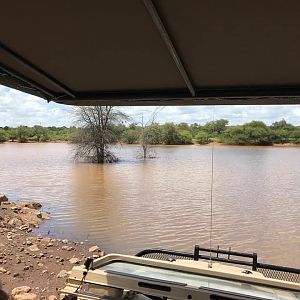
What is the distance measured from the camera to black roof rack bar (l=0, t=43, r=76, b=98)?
A: 10.0 ft

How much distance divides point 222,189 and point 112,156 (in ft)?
46.4

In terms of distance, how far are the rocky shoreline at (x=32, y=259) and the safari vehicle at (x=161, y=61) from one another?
255 centimetres

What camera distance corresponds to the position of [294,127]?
256ft

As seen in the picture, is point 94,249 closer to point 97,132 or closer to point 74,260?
point 74,260

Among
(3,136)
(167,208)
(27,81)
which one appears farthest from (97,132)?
(3,136)

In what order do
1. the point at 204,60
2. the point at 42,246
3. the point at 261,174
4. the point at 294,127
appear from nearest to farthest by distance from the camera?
1. the point at 204,60
2. the point at 42,246
3. the point at 261,174
4. the point at 294,127

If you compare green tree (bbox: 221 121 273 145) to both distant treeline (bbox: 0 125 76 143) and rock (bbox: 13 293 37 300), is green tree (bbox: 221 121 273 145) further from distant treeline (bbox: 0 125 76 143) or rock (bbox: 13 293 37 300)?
rock (bbox: 13 293 37 300)

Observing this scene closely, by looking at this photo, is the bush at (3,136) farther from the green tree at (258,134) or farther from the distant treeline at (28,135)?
the green tree at (258,134)

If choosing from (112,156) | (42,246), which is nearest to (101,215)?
(42,246)

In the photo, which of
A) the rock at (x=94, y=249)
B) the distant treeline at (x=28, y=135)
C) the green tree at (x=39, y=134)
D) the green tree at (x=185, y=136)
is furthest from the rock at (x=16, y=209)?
the green tree at (x=39, y=134)

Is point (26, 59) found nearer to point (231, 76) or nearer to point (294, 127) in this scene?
point (231, 76)

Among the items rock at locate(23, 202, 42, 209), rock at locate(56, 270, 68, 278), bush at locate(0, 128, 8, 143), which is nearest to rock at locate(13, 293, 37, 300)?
rock at locate(56, 270, 68, 278)

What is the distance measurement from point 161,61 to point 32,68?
3.21ft

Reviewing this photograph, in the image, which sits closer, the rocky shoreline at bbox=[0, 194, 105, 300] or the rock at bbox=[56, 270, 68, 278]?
the rocky shoreline at bbox=[0, 194, 105, 300]
